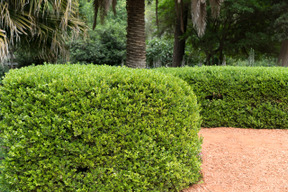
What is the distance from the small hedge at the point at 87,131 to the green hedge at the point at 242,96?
333 cm

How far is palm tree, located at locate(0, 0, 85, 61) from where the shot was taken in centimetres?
612

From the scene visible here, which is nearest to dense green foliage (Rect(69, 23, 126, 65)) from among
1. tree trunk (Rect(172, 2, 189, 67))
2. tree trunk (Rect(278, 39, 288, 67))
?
tree trunk (Rect(172, 2, 189, 67))

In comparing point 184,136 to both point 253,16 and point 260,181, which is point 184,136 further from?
point 253,16

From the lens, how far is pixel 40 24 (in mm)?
6730

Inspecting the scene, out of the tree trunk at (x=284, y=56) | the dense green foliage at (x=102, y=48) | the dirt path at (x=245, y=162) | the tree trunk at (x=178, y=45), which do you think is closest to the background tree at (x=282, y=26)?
the tree trunk at (x=284, y=56)

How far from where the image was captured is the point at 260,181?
11.8 ft

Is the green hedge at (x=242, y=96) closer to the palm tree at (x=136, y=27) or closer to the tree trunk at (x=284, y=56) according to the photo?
the palm tree at (x=136, y=27)

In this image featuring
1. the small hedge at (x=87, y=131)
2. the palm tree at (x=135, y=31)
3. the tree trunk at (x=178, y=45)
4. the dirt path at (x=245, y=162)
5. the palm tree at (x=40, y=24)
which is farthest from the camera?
the tree trunk at (x=178, y=45)

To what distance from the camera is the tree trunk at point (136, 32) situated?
312 inches

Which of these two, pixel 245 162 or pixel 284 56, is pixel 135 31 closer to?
pixel 245 162

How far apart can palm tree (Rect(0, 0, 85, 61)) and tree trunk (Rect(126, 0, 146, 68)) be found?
1.54 m

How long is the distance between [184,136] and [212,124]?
324 cm

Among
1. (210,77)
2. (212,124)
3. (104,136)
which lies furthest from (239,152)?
(104,136)

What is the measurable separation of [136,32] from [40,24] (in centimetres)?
285
